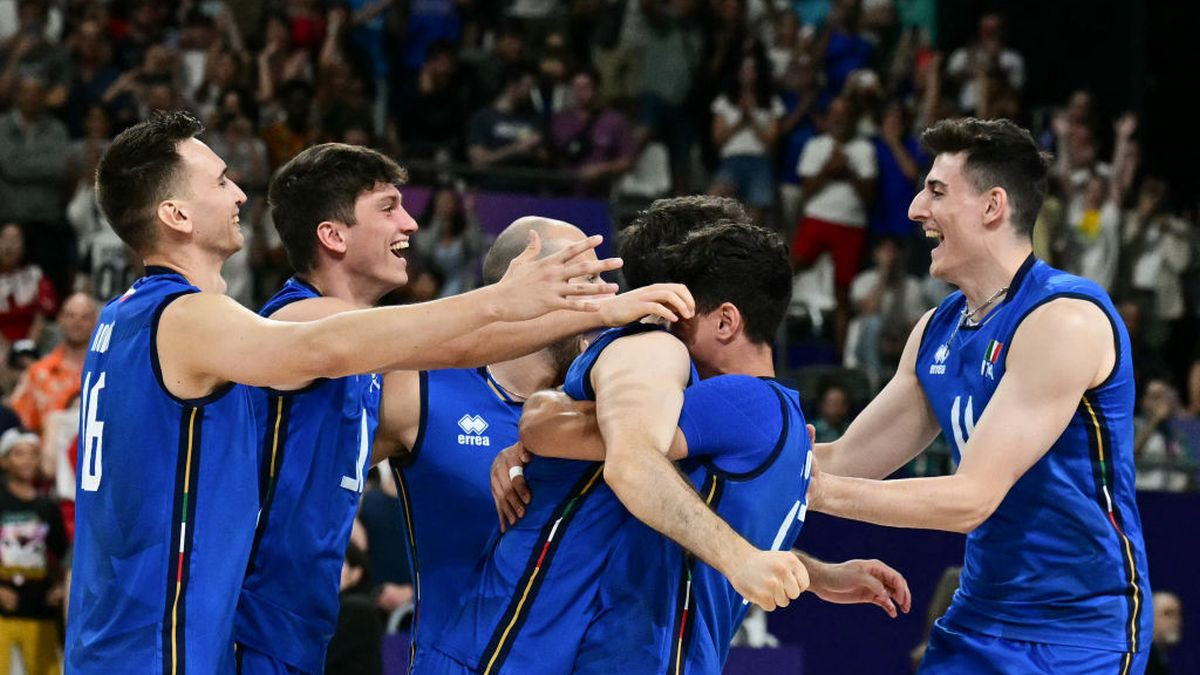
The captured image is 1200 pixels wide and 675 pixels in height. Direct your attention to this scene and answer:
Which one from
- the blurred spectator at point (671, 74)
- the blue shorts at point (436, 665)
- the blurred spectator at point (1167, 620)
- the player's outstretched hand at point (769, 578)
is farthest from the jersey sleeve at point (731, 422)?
the blurred spectator at point (671, 74)

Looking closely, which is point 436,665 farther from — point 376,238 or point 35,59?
point 35,59

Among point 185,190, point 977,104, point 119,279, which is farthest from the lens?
point 977,104

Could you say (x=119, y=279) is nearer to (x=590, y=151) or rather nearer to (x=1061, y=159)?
(x=590, y=151)

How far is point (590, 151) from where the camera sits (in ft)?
48.9

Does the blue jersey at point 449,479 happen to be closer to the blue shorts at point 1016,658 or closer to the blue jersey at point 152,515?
the blue jersey at point 152,515

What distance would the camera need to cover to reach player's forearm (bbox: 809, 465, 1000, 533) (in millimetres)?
4535

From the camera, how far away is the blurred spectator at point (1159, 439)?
11.9 metres

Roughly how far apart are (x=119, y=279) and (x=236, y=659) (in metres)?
8.77

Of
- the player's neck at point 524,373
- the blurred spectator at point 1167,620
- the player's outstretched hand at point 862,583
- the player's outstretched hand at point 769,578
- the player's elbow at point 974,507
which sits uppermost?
the player's neck at point 524,373

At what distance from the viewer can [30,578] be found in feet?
34.2

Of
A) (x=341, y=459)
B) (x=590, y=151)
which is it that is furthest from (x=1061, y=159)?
(x=341, y=459)

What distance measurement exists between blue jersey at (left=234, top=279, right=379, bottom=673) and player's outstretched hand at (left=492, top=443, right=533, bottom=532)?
598 mm

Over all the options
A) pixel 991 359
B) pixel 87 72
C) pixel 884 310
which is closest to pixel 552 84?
pixel 884 310

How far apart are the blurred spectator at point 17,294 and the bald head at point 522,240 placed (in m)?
9.16
